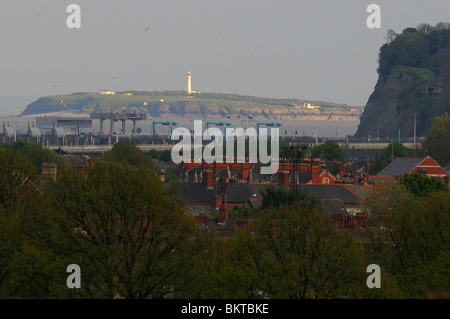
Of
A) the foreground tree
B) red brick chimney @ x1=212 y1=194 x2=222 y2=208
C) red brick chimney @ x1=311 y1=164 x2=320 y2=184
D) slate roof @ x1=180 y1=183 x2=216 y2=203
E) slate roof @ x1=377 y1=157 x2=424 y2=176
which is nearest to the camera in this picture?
the foreground tree

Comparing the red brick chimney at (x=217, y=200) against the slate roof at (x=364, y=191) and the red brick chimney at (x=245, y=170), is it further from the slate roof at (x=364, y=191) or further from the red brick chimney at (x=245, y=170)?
the red brick chimney at (x=245, y=170)

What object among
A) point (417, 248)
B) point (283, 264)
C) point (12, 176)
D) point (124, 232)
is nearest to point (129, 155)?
point (12, 176)

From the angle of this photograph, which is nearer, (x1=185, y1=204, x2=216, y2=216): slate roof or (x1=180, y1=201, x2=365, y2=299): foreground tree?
(x1=180, y1=201, x2=365, y2=299): foreground tree

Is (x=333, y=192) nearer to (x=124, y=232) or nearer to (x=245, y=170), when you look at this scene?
(x=245, y=170)

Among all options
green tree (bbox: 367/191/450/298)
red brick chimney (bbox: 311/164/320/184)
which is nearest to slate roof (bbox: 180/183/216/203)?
red brick chimney (bbox: 311/164/320/184)

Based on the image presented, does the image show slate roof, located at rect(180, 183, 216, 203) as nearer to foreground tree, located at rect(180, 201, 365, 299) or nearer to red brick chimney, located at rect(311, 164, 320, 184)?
red brick chimney, located at rect(311, 164, 320, 184)

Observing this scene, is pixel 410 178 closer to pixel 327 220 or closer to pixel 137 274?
pixel 327 220
